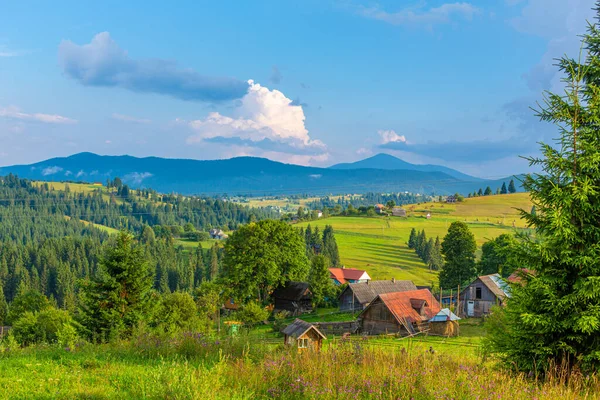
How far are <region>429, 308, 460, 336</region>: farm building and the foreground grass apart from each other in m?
31.2

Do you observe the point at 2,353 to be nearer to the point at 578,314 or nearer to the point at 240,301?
the point at 578,314

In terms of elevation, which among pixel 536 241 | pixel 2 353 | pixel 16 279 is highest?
pixel 536 241

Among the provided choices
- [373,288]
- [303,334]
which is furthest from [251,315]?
[303,334]

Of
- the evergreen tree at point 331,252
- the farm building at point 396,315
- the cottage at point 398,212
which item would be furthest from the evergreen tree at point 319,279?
the cottage at point 398,212

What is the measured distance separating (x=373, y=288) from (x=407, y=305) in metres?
11.9

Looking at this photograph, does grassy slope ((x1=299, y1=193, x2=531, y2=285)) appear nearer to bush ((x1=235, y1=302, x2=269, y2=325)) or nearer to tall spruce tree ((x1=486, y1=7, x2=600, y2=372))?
bush ((x1=235, y1=302, x2=269, y2=325))

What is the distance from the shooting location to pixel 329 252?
91562 mm

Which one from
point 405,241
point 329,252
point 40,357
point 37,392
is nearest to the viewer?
point 37,392

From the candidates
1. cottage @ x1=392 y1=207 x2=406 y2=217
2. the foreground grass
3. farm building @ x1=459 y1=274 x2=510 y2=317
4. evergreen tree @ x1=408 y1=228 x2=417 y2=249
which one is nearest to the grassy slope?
evergreen tree @ x1=408 y1=228 x2=417 y2=249

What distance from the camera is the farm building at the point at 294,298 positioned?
5325cm

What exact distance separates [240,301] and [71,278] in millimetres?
78370

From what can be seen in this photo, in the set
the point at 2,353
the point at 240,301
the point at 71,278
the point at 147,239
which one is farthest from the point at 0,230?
the point at 2,353

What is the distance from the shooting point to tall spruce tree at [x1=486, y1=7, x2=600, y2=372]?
26.6 feet

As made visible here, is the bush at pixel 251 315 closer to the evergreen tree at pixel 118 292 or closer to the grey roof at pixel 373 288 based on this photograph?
the grey roof at pixel 373 288
